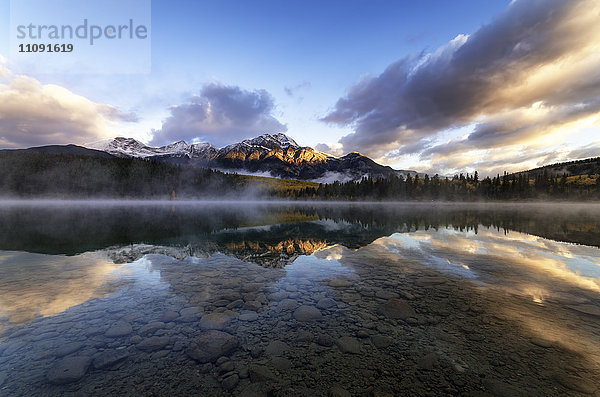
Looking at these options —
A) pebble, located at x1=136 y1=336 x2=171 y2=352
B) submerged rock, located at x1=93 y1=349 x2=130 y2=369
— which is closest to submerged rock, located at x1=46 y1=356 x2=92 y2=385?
submerged rock, located at x1=93 y1=349 x2=130 y2=369

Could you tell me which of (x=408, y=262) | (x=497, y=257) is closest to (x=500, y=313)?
(x=408, y=262)

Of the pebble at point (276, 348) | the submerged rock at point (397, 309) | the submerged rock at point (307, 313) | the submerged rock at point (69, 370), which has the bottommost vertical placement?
the submerged rock at point (307, 313)

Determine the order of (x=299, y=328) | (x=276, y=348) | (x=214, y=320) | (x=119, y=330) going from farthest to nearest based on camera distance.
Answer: (x=214, y=320)
(x=299, y=328)
(x=119, y=330)
(x=276, y=348)

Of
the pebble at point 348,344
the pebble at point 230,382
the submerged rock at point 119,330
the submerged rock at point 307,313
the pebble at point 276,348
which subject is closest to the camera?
the pebble at point 230,382

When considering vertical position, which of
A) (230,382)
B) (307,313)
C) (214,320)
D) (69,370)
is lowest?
(307,313)

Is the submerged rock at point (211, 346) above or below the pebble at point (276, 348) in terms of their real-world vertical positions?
above

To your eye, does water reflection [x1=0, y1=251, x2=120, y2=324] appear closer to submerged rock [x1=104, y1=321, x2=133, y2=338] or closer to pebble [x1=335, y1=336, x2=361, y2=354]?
submerged rock [x1=104, y1=321, x2=133, y2=338]

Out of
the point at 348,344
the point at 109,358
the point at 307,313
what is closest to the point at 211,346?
the point at 109,358

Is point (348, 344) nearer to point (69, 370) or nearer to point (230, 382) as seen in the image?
point (230, 382)

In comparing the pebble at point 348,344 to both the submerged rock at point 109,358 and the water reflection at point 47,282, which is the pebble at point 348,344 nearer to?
the submerged rock at point 109,358

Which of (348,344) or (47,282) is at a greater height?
(47,282)

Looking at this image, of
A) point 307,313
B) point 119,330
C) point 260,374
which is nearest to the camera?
point 260,374

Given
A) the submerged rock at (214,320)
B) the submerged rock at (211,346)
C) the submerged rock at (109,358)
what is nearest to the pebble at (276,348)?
the submerged rock at (211,346)

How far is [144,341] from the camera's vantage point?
8.44 metres
